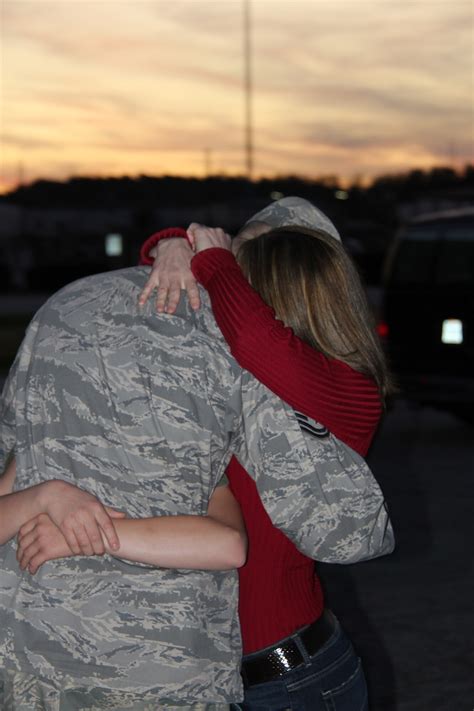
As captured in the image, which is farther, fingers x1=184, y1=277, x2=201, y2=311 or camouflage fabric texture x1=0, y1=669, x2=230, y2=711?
fingers x1=184, y1=277, x2=201, y2=311

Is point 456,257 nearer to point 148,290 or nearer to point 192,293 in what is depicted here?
point 192,293

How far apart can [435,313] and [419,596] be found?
19.7 feet

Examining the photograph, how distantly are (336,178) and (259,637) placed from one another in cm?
9938

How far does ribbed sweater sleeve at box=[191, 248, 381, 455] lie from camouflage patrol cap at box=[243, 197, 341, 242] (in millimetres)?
133

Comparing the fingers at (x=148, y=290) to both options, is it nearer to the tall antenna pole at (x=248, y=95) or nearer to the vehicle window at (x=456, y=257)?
the vehicle window at (x=456, y=257)

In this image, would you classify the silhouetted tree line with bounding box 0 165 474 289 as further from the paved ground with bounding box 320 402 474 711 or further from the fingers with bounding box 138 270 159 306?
the fingers with bounding box 138 270 159 306

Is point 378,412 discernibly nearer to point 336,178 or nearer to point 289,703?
point 289,703

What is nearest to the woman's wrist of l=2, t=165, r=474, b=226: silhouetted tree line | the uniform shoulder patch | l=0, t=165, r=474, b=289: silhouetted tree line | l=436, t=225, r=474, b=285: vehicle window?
the uniform shoulder patch

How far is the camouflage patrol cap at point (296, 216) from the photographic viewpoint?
2.37 m

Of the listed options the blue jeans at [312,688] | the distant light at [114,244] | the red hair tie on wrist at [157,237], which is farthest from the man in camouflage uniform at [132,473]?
the distant light at [114,244]

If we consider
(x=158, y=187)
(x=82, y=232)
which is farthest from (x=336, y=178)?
(x=82, y=232)

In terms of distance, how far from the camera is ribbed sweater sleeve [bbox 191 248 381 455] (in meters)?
2.04

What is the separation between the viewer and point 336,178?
100 meters

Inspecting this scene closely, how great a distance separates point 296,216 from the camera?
2.40 meters
